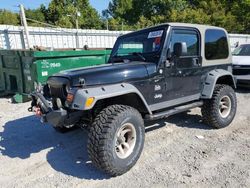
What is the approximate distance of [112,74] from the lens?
3.67 meters

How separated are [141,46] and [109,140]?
1.87 m

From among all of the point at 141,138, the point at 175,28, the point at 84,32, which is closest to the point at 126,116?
the point at 141,138

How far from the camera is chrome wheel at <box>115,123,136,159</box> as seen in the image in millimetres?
3575

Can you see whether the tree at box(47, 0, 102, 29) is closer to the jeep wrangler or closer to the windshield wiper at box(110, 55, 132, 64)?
the windshield wiper at box(110, 55, 132, 64)

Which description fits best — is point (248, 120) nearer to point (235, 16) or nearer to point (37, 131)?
point (37, 131)

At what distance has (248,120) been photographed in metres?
5.68

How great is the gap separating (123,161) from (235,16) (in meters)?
36.3

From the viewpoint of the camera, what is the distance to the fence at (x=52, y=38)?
9.24m

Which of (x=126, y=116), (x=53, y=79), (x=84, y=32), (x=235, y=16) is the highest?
(x=235, y=16)

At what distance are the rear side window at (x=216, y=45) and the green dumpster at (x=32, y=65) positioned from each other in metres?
4.15

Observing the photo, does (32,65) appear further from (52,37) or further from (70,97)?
(70,97)

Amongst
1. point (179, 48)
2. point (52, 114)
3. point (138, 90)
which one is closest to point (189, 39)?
point (179, 48)

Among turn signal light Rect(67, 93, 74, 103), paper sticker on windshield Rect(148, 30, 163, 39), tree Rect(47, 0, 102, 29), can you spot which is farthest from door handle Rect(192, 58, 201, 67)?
tree Rect(47, 0, 102, 29)

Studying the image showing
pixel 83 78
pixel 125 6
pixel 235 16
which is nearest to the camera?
pixel 83 78
